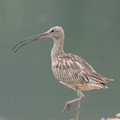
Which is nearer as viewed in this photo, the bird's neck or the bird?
the bird

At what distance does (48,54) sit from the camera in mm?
20703

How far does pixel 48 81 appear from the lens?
17.2m

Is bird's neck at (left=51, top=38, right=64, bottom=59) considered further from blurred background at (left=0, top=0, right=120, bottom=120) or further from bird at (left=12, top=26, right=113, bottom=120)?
blurred background at (left=0, top=0, right=120, bottom=120)

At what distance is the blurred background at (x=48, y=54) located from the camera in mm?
13234

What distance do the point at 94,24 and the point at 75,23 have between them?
90cm

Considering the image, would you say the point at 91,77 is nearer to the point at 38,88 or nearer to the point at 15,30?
the point at 38,88

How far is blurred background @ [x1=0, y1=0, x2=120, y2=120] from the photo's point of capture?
1323cm

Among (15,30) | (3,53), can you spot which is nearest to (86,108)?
(3,53)

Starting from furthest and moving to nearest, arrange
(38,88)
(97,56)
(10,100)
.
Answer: (97,56)
(38,88)
(10,100)

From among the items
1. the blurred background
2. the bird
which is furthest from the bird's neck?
the blurred background

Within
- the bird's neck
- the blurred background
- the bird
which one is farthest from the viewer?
the blurred background

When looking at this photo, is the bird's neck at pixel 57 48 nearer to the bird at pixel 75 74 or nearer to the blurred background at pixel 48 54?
the bird at pixel 75 74

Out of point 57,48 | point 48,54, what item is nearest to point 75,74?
point 57,48

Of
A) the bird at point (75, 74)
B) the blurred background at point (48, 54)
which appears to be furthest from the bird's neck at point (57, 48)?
the blurred background at point (48, 54)
